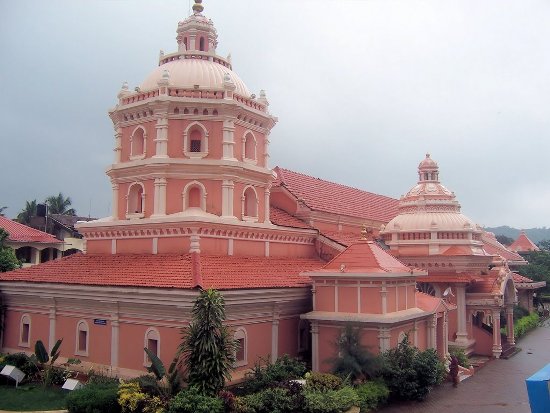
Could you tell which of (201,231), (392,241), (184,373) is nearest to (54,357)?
(184,373)

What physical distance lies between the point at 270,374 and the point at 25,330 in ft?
31.8

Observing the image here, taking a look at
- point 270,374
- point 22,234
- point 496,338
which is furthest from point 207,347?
point 22,234

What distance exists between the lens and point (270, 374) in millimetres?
16312

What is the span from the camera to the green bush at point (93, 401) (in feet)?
47.0

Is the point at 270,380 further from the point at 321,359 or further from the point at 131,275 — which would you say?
the point at 131,275

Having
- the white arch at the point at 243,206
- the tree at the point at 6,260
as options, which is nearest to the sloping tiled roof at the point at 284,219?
the white arch at the point at 243,206

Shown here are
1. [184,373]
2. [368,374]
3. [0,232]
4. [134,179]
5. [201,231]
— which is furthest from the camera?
[0,232]

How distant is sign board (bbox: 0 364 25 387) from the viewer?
17.5m

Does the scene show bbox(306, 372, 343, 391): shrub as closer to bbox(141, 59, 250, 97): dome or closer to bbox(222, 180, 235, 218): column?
bbox(222, 180, 235, 218): column

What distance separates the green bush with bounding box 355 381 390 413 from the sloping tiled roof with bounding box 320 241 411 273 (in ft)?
11.5

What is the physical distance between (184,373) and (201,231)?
15.4 feet

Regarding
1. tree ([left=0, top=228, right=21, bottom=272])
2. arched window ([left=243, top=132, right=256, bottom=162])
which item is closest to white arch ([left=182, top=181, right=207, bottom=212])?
arched window ([left=243, top=132, right=256, bottom=162])

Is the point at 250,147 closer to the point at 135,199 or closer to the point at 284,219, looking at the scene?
the point at 284,219

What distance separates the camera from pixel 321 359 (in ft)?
60.3
